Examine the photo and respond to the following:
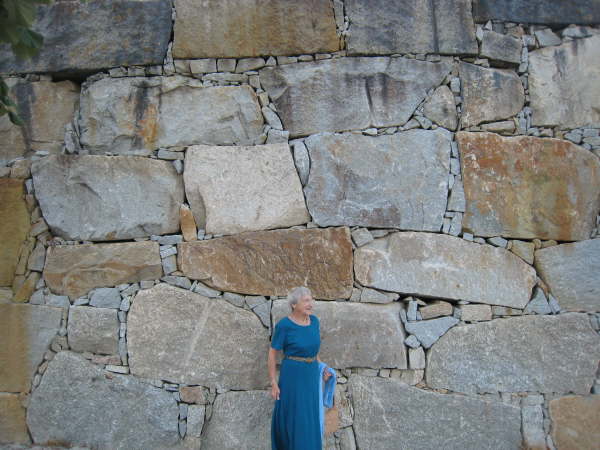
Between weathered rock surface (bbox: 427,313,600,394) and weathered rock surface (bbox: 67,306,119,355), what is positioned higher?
weathered rock surface (bbox: 67,306,119,355)

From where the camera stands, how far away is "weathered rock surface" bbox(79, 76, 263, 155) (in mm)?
3297

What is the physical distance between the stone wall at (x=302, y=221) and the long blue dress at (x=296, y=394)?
316 millimetres

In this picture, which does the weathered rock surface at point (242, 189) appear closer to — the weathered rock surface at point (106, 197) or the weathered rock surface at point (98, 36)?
the weathered rock surface at point (106, 197)

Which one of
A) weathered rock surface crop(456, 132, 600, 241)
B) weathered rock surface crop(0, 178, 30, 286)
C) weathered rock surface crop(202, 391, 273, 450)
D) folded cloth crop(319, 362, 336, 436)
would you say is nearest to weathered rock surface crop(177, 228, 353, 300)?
folded cloth crop(319, 362, 336, 436)

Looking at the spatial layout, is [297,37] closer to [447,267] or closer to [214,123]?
[214,123]

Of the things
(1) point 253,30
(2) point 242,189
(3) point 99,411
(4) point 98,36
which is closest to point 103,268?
(3) point 99,411

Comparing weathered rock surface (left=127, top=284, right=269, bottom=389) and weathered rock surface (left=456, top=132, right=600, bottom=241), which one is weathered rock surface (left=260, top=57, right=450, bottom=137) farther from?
weathered rock surface (left=127, top=284, right=269, bottom=389)

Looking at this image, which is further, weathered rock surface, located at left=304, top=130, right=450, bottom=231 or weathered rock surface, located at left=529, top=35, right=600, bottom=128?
weathered rock surface, located at left=529, top=35, right=600, bottom=128

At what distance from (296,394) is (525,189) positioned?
6.68ft

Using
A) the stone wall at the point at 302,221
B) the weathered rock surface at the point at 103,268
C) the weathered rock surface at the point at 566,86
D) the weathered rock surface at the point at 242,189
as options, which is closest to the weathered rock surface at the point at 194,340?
the stone wall at the point at 302,221

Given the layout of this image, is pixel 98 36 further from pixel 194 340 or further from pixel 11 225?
pixel 194 340

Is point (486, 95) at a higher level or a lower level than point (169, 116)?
higher

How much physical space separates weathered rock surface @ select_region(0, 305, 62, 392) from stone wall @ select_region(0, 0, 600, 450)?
0.01m

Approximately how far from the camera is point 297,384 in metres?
2.75
